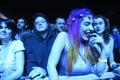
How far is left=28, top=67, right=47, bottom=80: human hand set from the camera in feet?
3.96

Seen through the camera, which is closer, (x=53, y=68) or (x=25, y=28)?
(x=53, y=68)

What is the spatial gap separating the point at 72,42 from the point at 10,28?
0.40 meters

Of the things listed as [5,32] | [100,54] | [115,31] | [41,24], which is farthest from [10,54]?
[115,31]

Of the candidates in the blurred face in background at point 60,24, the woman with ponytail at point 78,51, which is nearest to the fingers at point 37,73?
the woman with ponytail at point 78,51

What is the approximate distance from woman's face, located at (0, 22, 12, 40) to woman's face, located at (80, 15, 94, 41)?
1.33 feet

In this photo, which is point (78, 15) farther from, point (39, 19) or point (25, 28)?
point (25, 28)

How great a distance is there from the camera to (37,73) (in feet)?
4.08

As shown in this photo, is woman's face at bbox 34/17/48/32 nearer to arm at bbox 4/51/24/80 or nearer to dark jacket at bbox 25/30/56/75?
dark jacket at bbox 25/30/56/75

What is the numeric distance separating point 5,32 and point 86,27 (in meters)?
0.45

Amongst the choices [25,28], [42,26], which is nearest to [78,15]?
[42,26]

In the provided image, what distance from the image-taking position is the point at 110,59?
1456 millimetres

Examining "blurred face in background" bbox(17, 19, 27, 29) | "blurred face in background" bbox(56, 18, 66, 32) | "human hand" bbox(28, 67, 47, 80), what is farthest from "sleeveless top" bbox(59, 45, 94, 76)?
"blurred face in background" bbox(17, 19, 27, 29)

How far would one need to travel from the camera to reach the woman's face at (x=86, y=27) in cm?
121

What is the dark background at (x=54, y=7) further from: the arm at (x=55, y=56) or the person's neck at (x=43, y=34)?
the arm at (x=55, y=56)
